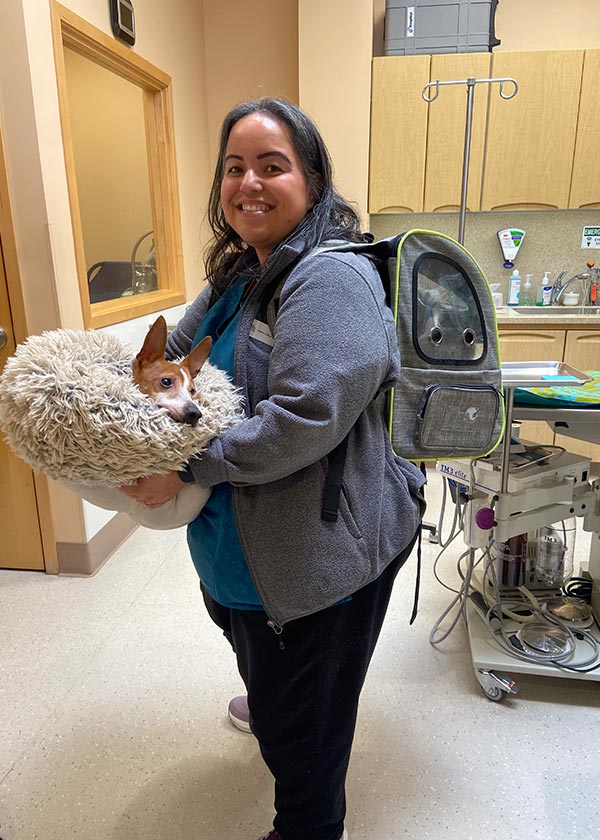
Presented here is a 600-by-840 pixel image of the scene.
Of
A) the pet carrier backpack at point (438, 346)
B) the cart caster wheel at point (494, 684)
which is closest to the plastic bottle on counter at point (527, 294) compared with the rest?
the cart caster wheel at point (494, 684)

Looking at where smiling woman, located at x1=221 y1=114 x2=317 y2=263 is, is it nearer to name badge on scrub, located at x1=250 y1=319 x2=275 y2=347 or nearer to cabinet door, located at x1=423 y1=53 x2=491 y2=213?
name badge on scrub, located at x1=250 y1=319 x2=275 y2=347

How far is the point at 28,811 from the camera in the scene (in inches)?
52.5

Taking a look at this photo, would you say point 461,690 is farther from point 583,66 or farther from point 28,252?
point 583,66

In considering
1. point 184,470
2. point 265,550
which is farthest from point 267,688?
point 184,470

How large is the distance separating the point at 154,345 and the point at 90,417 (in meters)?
0.15

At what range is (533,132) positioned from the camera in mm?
3145

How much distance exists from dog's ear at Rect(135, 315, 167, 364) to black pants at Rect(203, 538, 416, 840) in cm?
46

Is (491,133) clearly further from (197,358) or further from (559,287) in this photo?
(197,358)

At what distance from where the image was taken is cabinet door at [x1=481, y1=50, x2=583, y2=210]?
305 cm

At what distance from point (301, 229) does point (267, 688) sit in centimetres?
80

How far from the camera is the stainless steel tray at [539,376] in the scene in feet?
4.19

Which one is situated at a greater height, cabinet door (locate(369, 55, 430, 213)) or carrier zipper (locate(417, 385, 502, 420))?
cabinet door (locate(369, 55, 430, 213))

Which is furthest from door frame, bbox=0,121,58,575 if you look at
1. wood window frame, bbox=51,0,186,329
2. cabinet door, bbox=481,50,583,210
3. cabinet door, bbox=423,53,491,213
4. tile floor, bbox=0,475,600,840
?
cabinet door, bbox=481,50,583,210

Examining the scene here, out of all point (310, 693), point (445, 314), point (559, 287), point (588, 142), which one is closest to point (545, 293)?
point (559, 287)
